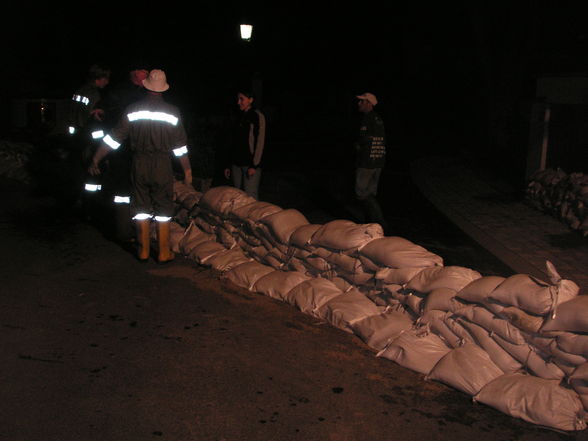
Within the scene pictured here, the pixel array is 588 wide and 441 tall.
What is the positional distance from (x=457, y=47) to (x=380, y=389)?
26854 millimetres

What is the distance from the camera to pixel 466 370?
14.7ft

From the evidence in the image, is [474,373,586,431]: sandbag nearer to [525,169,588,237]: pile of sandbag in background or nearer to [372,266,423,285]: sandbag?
[372,266,423,285]: sandbag

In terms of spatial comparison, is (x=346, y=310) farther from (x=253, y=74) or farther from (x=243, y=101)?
(x=253, y=74)

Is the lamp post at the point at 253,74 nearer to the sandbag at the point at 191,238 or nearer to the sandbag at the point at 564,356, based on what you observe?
the sandbag at the point at 191,238

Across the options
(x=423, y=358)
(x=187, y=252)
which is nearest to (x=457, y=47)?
(x=187, y=252)

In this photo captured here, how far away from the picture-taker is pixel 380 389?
4.48 m

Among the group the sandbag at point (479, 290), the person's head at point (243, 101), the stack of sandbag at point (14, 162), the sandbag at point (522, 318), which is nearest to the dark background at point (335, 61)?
the stack of sandbag at point (14, 162)

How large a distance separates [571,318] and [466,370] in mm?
728

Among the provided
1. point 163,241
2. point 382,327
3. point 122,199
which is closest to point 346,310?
point 382,327

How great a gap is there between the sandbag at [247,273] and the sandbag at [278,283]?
0.08m

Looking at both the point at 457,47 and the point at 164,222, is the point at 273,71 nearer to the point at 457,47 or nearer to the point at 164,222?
the point at 457,47

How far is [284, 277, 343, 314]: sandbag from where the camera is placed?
225 inches

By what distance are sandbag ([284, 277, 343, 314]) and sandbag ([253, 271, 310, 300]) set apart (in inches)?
2.4

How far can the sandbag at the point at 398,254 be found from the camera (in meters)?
5.30
